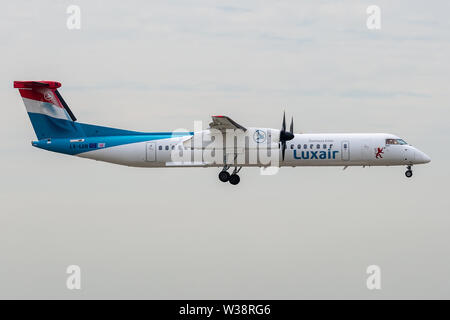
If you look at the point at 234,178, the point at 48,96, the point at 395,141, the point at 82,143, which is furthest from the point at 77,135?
the point at 395,141

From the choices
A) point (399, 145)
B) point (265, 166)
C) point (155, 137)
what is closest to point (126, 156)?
point (155, 137)

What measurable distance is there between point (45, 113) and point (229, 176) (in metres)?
10.7

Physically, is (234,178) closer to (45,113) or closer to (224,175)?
(224,175)

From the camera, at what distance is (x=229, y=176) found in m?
40.6

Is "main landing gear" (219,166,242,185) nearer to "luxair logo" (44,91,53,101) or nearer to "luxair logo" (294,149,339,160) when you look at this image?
"luxair logo" (294,149,339,160)

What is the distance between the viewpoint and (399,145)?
40.4m

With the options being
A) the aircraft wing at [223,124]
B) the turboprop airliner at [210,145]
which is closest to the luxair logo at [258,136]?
the turboprop airliner at [210,145]

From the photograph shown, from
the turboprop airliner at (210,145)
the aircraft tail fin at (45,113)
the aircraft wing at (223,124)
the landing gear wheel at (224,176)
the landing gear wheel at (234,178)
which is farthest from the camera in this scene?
the aircraft tail fin at (45,113)

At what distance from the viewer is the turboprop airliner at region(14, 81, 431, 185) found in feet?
130

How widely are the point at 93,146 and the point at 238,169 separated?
806 cm

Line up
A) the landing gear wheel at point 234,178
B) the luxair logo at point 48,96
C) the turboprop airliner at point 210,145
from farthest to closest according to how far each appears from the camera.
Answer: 1. the luxair logo at point 48,96
2. the landing gear wheel at point 234,178
3. the turboprop airliner at point 210,145

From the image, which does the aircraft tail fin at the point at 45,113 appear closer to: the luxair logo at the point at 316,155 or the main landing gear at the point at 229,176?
the main landing gear at the point at 229,176

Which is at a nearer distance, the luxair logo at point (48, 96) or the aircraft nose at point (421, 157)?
the aircraft nose at point (421, 157)

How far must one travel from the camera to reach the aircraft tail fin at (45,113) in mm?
41094
